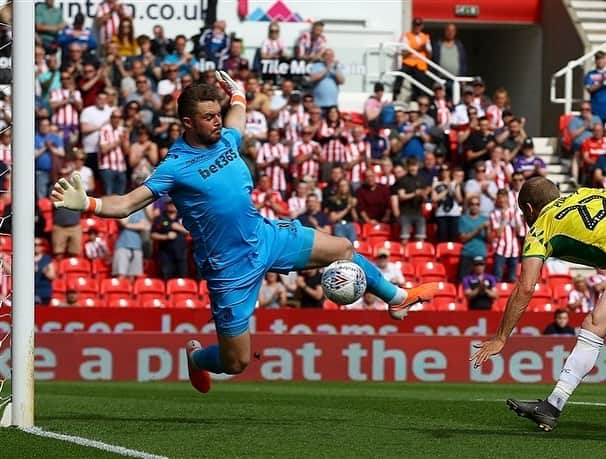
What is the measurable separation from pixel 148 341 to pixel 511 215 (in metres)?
6.62

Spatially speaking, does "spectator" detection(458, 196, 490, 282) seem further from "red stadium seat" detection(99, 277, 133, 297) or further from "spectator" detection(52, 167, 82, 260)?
"spectator" detection(52, 167, 82, 260)

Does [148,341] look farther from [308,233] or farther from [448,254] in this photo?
[308,233]

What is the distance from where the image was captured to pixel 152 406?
1196cm

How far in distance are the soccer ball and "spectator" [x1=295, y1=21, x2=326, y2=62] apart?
606 inches

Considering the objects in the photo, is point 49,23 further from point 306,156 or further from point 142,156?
point 306,156

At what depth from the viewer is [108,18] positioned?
24109mm

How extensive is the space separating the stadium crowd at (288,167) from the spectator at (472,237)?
0.02 metres

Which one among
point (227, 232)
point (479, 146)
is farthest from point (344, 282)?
point (479, 146)

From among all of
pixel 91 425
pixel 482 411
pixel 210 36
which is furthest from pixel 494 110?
pixel 91 425

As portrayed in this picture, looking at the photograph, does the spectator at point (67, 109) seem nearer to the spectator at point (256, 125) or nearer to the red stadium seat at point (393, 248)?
the spectator at point (256, 125)

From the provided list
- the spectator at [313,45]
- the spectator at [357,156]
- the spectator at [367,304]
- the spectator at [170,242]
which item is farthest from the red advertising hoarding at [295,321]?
the spectator at [313,45]

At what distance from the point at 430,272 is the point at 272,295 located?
2781 mm

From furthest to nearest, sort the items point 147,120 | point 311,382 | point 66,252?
point 147,120 < point 66,252 < point 311,382

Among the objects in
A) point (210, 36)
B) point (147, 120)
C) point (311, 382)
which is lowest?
point (311, 382)
